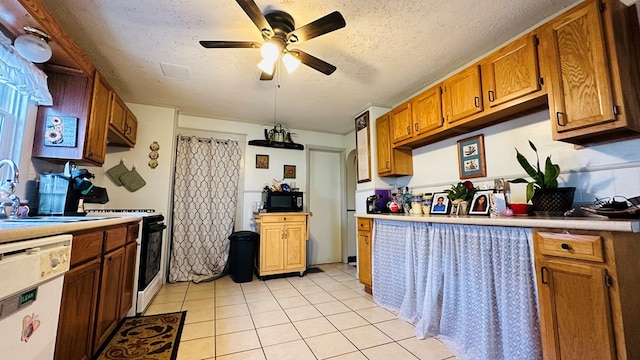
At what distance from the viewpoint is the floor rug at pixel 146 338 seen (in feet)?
5.79

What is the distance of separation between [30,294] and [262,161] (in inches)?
139

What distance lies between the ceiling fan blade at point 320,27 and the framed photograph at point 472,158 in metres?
1.77

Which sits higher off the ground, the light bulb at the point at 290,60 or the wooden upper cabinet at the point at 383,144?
the light bulb at the point at 290,60

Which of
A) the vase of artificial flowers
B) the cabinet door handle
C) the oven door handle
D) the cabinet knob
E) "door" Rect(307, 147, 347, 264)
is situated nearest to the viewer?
the cabinet door handle

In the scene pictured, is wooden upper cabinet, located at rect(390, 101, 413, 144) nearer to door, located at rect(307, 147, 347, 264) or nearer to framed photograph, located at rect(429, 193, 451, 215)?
framed photograph, located at rect(429, 193, 451, 215)

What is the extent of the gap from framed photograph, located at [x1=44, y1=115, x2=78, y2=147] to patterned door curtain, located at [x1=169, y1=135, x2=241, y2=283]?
158 cm

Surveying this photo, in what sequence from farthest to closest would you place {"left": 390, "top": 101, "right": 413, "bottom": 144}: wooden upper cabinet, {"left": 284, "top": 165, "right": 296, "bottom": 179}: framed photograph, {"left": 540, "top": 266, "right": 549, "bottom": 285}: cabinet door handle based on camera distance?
{"left": 284, "top": 165, "right": 296, "bottom": 179}: framed photograph
{"left": 390, "top": 101, "right": 413, "bottom": 144}: wooden upper cabinet
{"left": 540, "top": 266, "right": 549, "bottom": 285}: cabinet door handle

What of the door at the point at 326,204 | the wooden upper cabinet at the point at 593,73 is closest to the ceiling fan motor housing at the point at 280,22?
the wooden upper cabinet at the point at 593,73

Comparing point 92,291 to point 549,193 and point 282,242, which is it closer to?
point 282,242

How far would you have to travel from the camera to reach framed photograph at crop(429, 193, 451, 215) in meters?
2.57

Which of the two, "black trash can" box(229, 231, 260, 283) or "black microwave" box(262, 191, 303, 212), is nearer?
"black trash can" box(229, 231, 260, 283)

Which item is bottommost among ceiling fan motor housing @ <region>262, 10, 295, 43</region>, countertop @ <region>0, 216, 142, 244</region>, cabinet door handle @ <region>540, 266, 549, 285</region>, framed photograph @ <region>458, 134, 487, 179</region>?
cabinet door handle @ <region>540, 266, 549, 285</region>

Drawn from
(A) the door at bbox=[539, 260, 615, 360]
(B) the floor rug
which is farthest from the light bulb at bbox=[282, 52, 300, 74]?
(B) the floor rug

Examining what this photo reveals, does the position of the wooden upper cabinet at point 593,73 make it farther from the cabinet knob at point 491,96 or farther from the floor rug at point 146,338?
the floor rug at point 146,338
